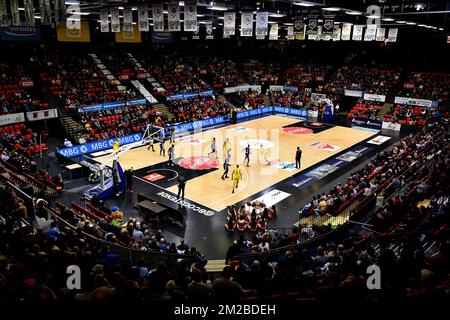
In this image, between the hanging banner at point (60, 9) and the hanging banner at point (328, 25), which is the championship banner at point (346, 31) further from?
the hanging banner at point (60, 9)

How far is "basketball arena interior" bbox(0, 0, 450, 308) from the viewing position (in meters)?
7.21

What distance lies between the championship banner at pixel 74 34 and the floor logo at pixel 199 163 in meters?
20.0

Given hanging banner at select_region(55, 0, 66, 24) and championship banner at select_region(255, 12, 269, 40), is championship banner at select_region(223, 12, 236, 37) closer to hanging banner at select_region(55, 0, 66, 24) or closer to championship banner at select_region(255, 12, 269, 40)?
championship banner at select_region(255, 12, 269, 40)

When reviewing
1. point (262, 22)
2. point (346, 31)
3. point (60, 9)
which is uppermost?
point (60, 9)

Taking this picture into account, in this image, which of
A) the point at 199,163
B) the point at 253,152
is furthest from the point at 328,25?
the point at 199,163

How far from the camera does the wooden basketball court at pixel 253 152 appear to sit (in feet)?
64.7

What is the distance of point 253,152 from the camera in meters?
26.9

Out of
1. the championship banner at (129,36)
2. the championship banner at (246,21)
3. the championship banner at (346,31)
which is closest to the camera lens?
the championship banner at (246,21)

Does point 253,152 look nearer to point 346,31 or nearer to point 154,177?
point 154,177

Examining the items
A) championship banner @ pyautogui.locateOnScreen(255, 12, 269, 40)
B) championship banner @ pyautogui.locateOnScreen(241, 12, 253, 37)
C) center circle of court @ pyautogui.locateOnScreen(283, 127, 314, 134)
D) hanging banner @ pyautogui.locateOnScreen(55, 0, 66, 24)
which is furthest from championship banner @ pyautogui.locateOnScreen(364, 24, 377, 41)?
hanging banner @ pyautogui.locateOnScreen(55, 0, 66, 24)

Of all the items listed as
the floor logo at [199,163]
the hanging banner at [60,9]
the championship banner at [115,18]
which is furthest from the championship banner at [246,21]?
the hanging banner at [60,9]

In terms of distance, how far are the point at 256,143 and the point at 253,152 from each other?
272cm

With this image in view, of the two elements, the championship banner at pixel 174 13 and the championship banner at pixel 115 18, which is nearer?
the championship banner at pixel 174 13

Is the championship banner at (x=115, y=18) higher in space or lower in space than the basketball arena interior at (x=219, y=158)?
higher
